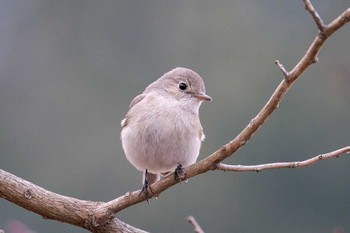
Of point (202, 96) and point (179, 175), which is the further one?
point (202, 96)

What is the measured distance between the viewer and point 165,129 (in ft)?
21.1

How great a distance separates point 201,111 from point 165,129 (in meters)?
18.1

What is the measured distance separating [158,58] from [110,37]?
14.8 feet

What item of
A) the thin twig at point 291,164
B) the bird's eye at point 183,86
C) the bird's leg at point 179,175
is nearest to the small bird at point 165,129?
the bird's eye at point 183,86

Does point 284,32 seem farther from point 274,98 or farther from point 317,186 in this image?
point 274,98

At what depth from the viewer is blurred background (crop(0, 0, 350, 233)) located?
2203cm

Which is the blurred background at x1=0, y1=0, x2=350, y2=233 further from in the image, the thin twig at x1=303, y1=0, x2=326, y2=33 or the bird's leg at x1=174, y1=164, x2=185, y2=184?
the thin twig at x1=303, y1=0, x2=326, y2=33

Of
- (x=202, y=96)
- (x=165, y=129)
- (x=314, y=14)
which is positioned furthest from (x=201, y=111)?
(x=314, y=14)

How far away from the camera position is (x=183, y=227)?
2219 cm

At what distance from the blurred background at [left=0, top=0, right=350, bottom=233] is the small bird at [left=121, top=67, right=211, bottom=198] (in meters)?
11.2

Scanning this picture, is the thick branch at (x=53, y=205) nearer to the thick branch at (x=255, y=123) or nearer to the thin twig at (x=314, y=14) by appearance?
the thick branch at (x=255, y=123)

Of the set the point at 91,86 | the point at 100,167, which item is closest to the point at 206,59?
the point at 91,86

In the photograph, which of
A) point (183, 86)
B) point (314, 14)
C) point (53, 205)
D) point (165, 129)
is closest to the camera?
point (314, 14)

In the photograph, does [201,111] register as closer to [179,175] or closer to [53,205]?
[53,205]
